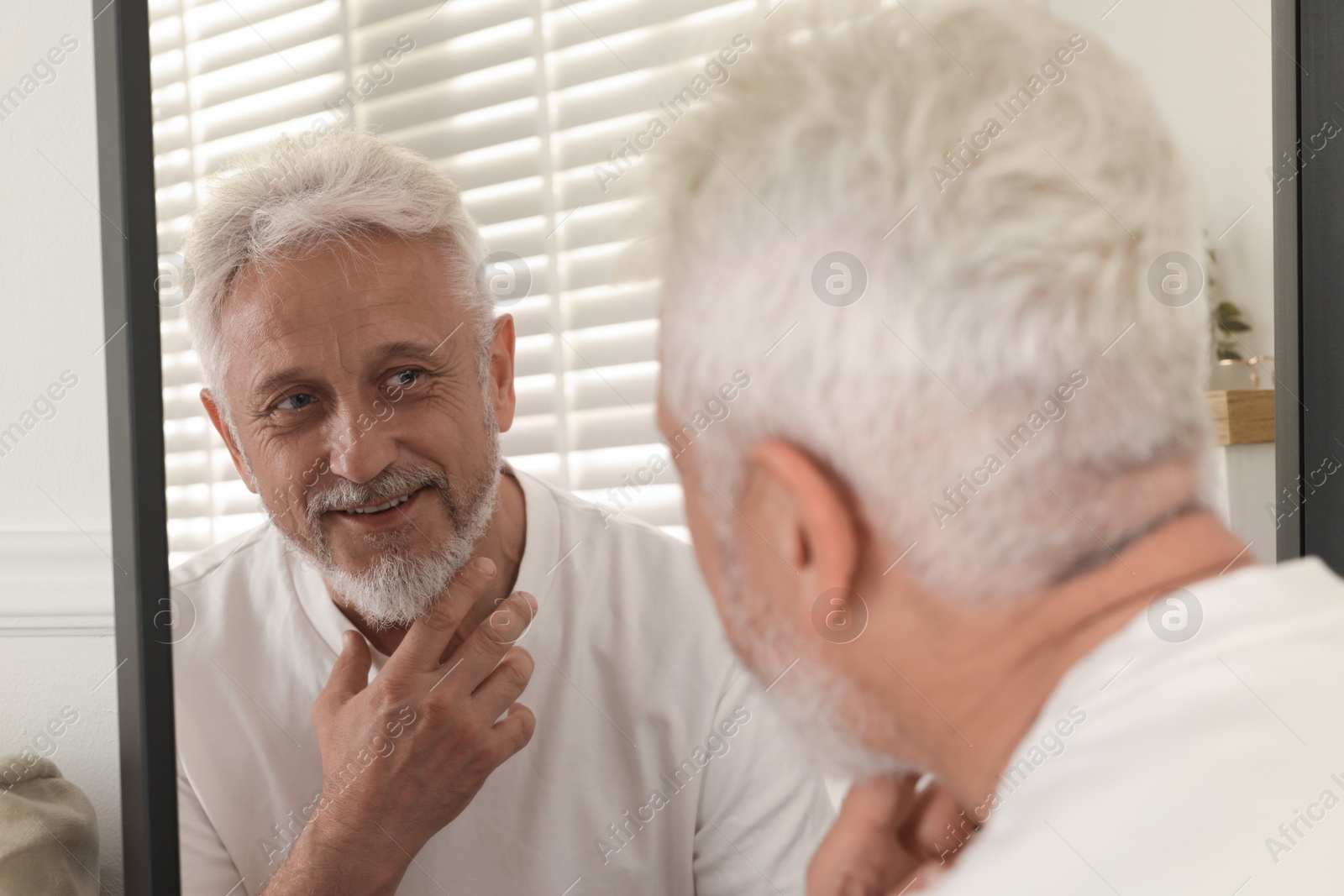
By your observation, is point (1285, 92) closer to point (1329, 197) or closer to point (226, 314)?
point (1329, 197)

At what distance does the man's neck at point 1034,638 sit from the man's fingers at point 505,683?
326 millimetres

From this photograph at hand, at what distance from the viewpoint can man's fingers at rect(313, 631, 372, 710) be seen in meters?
0.86

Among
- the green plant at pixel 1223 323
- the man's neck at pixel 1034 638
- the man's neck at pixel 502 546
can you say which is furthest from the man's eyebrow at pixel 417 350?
the green plant at pixel 1223 323

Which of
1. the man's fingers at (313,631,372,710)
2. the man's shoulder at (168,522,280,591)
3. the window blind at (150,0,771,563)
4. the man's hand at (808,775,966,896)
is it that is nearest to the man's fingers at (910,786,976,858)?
the man's hand at (808,775,966,896)

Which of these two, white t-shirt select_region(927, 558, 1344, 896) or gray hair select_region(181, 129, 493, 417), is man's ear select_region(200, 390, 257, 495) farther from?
white t-shirt select_region(927, 558, 1344, 896)

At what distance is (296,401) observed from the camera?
84 centimetres

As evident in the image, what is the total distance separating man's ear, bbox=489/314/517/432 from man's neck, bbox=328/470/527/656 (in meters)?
0.05

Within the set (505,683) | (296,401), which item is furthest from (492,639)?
(296,401)

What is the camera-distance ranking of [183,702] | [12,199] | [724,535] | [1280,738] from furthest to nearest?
[12,199], [183,702], [724,535], [1280,738]

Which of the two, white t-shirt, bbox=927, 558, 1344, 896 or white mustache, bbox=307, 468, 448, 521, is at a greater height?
white mustache, bbox=307, 468, 448, 521

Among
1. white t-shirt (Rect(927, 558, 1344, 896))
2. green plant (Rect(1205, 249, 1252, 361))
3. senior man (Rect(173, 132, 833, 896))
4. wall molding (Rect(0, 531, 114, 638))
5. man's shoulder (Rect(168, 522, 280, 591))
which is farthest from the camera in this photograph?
wall molding (Rect(0, 531, 114, 638))

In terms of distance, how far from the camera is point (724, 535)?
2.29 ft

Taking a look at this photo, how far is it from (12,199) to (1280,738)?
1353 mm

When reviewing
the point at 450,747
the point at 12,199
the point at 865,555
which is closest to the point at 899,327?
the point at 865,555
